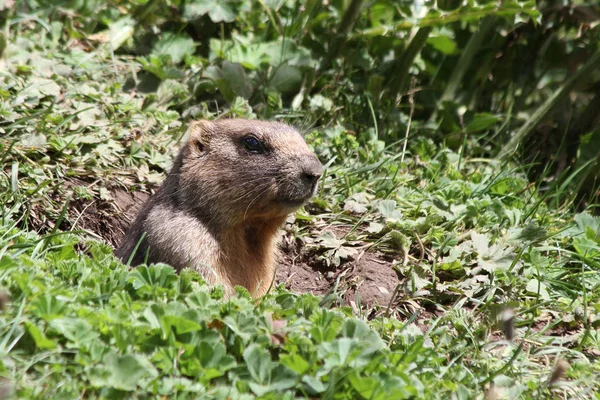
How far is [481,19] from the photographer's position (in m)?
7.17

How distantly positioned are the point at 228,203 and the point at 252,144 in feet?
1.54

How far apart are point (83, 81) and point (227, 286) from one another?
9.43 ft

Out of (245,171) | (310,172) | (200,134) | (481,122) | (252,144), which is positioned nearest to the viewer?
(310,172)

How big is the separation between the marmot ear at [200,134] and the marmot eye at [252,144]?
31 centimetres

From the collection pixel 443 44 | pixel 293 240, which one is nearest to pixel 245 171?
pixel 293 240

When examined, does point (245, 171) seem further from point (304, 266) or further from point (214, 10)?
point (214, 10)

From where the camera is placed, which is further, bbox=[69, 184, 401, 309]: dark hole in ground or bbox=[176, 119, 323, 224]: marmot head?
bbox=[69, 184, 401, 309]: dark hole in ground

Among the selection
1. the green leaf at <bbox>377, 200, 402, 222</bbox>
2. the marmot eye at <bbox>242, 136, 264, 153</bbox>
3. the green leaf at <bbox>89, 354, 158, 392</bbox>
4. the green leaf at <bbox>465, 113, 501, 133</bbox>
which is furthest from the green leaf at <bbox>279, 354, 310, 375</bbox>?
the green leaf at <bbox>465, 113, 501, 133</bbox>

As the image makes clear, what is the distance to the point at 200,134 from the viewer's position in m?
5.43

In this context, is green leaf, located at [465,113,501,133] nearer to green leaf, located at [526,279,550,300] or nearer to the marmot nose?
green leaf, located at [526,279,550,300]

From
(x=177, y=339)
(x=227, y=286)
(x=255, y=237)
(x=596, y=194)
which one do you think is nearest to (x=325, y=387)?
(x=177, y=339)

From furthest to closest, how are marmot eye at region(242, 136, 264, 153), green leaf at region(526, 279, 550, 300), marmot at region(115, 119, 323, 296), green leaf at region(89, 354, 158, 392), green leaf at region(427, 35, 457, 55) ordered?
green leaf at region(427, 35, 457, 55) < marmot eye at region(242, 136, 264, 153) < green leaf at region(526, 279, 550, 300) < marmot at region(115, 119, 323, 296) < green leaf at region(89, 354, 158, 392)

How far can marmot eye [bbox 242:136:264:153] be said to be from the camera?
17.3 feet

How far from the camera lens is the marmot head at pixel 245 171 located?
503 cm
